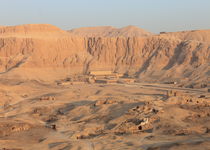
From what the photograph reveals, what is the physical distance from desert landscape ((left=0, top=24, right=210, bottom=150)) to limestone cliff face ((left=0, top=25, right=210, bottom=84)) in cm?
19

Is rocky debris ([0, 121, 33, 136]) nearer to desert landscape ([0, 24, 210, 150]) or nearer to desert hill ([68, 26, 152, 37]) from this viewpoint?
desert landscape ([0, 24, 210, 150])

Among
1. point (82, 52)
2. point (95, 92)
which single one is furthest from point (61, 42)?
point (95, 92)

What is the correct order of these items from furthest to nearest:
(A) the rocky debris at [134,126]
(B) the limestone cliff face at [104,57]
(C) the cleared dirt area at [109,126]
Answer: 1. (B) the limestone cliff face at [104,57]
2. (A) the rocky debris at [134,126]
3. (C) the cleared dirt area at [109,126]

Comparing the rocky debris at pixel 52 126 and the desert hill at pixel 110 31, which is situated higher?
the desert hill at pixel 110 31

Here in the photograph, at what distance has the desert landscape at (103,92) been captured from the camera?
20359 millimetres

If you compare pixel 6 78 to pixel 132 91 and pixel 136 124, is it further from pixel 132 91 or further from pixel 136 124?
pixel 136 124

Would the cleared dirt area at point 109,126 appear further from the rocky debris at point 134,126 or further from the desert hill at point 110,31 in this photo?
the desert hill at point 110,31

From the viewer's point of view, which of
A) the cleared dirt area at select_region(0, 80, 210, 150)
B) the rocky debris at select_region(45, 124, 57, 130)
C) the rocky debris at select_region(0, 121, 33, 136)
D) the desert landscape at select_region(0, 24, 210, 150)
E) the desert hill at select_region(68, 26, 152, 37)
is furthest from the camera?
the desert hill at select_region(68, 26, 152, 37)

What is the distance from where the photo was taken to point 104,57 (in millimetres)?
70625

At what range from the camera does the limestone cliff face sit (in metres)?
60.2

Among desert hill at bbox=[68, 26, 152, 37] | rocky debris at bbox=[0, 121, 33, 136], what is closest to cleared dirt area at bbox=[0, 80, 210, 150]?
rocky debris at bbox=[0, 121, 33, 136]

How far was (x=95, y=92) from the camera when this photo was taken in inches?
1719

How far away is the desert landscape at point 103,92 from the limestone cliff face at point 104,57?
186mm

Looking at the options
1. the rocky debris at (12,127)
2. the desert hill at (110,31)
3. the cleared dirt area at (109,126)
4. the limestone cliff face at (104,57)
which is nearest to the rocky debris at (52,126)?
the cleared dirt area at (109,126)
